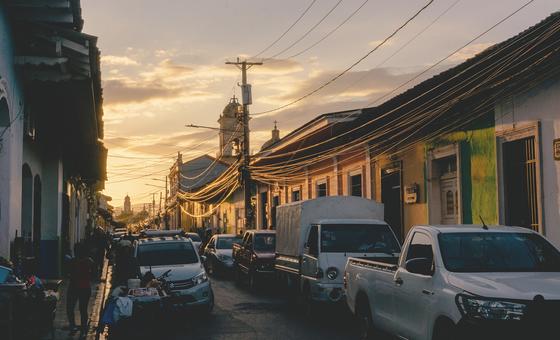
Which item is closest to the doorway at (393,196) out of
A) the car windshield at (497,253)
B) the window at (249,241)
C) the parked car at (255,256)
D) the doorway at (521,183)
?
the parked car at (255,256)

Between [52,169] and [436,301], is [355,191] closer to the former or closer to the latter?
[52,169]

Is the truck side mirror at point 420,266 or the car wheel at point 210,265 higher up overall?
the truck side mirror at point 420,266

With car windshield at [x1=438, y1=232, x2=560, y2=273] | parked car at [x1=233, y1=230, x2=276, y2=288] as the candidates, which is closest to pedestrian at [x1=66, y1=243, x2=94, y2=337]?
car windshield at [x1=438, y1=232, x2=560, y2=273]

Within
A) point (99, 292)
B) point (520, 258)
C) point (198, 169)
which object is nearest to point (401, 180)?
point (99, 292)

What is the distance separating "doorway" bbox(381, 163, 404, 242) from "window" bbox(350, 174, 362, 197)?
2.69m

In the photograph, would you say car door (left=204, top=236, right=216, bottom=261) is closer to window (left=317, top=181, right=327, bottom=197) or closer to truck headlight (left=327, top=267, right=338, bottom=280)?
window (left=317, top=181, right=327, bottom=197)

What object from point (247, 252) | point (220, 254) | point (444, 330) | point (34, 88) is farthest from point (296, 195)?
point (444, 330)

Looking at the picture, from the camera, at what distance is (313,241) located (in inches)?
600

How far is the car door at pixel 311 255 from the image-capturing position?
14.7 m

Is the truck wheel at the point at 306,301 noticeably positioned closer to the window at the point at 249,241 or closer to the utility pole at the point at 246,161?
the window at the point at 249,241

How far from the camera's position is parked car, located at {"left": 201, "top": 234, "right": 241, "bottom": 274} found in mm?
26734

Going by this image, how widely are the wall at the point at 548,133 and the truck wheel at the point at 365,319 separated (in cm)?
509

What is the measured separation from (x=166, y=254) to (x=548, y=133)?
8971mm

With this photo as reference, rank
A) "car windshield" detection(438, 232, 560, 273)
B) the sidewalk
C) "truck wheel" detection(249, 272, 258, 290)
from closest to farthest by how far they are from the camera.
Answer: "car windshield" detection(438, 232, 560, 273) < the sidewalk < "truck wheel" detection(249, 272, 258, 290)
